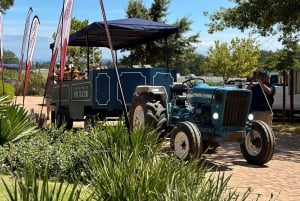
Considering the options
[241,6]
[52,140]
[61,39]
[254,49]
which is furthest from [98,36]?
[254,49]

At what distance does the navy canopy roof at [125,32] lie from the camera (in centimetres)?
1315

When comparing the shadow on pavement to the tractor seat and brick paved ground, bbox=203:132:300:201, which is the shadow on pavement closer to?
brick paved ground, bbox=203:132:300:201

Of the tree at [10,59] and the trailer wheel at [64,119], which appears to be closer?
the trailer wheel at [64,119]

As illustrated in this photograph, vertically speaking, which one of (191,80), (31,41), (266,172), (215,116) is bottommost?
(266,172)

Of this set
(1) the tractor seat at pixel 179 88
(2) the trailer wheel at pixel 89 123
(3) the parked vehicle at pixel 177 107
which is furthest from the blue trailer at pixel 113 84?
(1) the tractor seat at pixel 179 88

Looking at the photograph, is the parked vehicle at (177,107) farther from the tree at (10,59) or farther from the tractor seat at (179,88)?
the tree at (10,59)

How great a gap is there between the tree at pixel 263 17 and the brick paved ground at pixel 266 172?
4.17 metres

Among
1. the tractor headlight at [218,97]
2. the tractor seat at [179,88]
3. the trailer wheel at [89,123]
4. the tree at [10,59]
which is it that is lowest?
the trailer wheel at [89,123]

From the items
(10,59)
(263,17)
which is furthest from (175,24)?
(10,59)

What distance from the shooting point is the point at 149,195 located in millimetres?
4000

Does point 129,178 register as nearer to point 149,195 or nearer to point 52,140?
point 149,195

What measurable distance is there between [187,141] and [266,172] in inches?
55.6

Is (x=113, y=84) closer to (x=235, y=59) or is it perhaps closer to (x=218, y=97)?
(x=218, y=97)

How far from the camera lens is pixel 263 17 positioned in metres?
15.9
